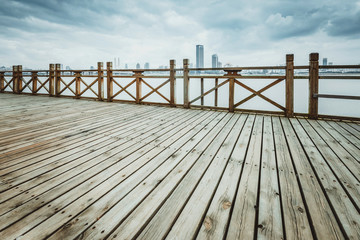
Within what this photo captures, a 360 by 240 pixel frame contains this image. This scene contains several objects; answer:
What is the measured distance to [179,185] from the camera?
156cm

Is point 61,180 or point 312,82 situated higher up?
point 312,82

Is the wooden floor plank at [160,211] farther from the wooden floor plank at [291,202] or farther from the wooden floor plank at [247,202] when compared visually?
the wooden floor plank at [291,202]

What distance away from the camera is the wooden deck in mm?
1091

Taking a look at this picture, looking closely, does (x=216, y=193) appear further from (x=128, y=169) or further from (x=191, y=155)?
(x=128, y=169)

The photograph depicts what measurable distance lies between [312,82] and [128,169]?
472cm

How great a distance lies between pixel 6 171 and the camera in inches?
70.4

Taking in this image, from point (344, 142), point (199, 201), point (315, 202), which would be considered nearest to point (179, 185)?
point (199, 201)

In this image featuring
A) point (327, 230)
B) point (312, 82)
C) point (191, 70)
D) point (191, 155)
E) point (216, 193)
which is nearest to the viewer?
point (327, 230)

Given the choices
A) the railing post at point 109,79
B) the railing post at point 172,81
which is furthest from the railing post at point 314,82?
the railing post at point 109,79

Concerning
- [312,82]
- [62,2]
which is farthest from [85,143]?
[62,2]

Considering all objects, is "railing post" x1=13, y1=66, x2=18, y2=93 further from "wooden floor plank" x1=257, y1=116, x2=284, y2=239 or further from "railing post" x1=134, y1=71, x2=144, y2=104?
"wooden floor plank" x1=257, y1=116, x2=284, y2=239

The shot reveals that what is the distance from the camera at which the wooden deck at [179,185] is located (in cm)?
109

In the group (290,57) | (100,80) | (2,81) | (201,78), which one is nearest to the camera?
(290,57)

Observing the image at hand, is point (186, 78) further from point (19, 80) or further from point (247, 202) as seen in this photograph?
point (19, 80)
